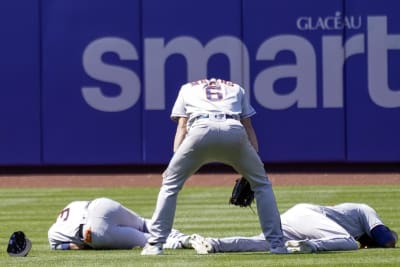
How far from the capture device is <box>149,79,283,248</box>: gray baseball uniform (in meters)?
9.62

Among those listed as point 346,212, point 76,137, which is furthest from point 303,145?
point 346,212

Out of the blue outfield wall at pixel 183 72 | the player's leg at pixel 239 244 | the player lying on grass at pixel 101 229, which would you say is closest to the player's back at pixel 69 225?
the player lying on grass at pixel 101 229

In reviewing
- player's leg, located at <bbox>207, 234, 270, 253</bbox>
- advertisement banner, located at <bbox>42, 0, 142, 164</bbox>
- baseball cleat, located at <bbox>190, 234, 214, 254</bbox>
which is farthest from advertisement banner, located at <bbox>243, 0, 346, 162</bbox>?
baseball cleat, located at <bbox>190, 234, 214, 254</bbox>

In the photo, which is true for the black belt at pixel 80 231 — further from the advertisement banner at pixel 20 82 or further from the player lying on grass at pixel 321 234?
the advertisement banner at pixel 20 82

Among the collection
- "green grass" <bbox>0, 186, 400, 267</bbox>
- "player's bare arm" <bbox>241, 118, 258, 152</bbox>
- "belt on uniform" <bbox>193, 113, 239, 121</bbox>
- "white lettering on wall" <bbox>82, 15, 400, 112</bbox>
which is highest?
"white lettering on wall" <bbox>82, 15, 400, 112</bbox>

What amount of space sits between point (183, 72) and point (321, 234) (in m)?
12.5

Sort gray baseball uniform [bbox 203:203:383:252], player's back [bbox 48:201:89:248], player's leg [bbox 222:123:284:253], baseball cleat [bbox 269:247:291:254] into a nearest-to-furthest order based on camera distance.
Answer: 1. player's leg [bbox 222:123:284:253]
2. baseball cleat [bbox 269:247:291:254]
3. gray baseball uniform [bbox 203:203:383:252]
4. player's back [bbox 48:201:89:248]

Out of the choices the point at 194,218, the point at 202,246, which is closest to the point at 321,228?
the point at 202,246

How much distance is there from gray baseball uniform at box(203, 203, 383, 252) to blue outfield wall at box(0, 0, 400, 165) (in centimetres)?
1193

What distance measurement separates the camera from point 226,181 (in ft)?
69.5

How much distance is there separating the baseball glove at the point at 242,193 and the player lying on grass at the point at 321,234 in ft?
1.03

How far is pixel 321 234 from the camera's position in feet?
33.4

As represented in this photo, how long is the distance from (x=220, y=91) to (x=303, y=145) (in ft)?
41.4

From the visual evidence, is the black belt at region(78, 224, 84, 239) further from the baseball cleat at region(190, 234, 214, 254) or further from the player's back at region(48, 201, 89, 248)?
the baseball cleat at region(190, 234, 214, 254)
